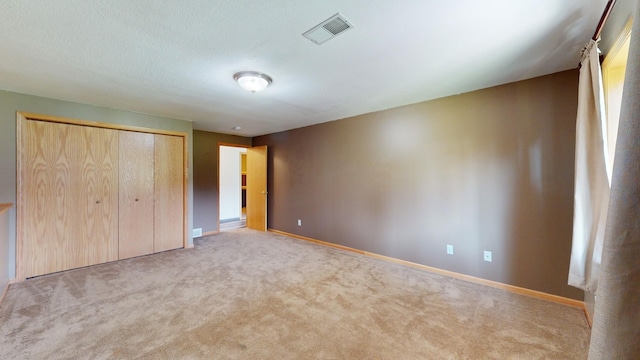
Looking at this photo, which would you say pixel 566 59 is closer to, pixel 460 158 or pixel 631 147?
pixel 460 158

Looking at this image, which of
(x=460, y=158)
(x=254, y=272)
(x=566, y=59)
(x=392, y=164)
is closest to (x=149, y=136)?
(x=254, y=272)

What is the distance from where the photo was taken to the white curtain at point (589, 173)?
174 centimetres

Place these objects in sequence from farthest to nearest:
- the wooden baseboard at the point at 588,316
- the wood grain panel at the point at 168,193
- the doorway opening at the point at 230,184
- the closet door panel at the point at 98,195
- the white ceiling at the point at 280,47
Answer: the doorway opening at the point at 230,184 → the wood grain panel at the point at 168,193 → the closet door panel at the point at 98,195 → the wooden baseboard at the point at 588,316 → the white ceiling at the point at 280,47

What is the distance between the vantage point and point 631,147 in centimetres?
58

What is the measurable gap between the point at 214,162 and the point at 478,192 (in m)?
5.08

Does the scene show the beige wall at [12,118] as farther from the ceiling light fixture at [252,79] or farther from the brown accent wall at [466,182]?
the brown accent wall at [466,182]

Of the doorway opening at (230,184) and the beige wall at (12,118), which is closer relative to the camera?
the beige wall at (12,118)

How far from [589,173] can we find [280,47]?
8.49 ft

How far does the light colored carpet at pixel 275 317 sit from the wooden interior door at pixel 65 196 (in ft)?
1.00

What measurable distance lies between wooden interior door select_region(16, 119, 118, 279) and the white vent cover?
362 centimetres

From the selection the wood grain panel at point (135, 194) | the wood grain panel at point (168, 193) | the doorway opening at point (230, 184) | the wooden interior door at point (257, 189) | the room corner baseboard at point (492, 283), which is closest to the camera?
the room corner baseboard at point (492, 283)

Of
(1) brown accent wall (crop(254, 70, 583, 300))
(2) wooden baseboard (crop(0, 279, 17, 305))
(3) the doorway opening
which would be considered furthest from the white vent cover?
(3) the doorway opening

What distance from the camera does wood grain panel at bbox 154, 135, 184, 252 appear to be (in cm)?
421

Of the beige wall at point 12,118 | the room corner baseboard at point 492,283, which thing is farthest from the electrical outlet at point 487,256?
the beige wall at point 12,118
